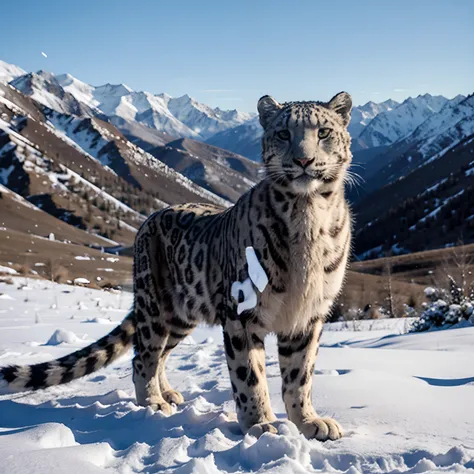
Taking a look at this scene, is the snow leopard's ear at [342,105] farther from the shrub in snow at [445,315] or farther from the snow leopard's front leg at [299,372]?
the shrub in snow at [445,315]

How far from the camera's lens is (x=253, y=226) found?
4.85 meters

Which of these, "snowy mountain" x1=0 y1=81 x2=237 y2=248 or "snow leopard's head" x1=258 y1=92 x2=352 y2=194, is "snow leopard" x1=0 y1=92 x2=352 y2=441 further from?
"snowy mountain" x1=0 y1=81 x2=237 y2=248

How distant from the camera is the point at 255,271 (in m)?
4.57

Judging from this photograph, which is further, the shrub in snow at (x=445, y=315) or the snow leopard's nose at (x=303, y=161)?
the shrub in snow at (x=445, y=315)

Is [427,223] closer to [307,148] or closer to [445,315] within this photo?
[445,315]

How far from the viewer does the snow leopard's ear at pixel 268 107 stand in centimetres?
508

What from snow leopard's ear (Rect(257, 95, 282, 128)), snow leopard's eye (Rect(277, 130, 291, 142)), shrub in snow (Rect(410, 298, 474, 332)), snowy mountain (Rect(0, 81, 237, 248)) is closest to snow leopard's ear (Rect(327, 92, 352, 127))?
snow leopard's ear (Rect(257, 95, 282, 128))

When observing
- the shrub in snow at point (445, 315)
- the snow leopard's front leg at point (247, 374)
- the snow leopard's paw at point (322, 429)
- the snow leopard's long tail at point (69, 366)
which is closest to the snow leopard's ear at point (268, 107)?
the snow leopard's front leg at point (247, 374)

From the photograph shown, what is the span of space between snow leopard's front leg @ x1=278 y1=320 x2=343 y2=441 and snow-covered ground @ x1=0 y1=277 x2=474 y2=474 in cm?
36

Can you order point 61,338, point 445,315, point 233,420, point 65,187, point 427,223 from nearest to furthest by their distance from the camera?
point 233,420 → point 61,338 → point 445,315 → point 427,223 → point 65,187

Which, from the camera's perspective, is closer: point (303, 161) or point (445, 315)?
point (303, 161)

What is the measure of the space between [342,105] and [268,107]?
27.8 inches

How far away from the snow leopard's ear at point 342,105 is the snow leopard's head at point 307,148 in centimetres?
7

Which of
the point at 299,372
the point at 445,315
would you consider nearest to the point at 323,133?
the point at 299,372
